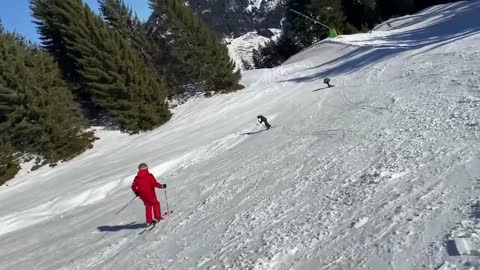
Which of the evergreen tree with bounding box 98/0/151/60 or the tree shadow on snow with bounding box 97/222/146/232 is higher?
the evergreen tree with bounding box 98/0/151/60

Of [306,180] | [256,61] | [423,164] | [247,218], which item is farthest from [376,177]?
[256,61]

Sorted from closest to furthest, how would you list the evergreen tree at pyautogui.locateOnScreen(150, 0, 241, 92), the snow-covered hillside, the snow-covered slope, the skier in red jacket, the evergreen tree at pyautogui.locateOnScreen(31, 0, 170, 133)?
the snow-covered slope, the skier in red jacket, the evergreen tree at pyautogui.locateOnScreen(31, 0, 170, 133), the evergreen tree at pyautogui.locateOnScreen(150, 0, 241, 92), the snow-covered hillside

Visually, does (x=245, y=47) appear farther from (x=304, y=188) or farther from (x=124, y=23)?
(x=304, y=188)

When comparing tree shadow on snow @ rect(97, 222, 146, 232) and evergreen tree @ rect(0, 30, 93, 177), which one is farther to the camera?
A: evergreen tree @ rect(0, 30, 93, 177)

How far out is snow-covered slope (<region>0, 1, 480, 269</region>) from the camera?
6789 mm

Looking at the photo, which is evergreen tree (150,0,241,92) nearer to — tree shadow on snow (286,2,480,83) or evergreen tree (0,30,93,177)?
tree shadow on snow (286,2,480,83)

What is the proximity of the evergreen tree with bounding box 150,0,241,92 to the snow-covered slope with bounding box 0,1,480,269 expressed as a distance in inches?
446

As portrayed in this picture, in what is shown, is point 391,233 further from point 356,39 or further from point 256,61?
point 256,61

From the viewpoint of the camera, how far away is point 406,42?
3253cm

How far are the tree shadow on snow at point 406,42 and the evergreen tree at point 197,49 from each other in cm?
691

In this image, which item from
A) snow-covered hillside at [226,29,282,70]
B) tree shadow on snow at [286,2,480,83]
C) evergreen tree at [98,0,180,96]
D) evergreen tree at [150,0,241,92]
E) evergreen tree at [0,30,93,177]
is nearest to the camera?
tree shadow on snow at [286,2,480,83]

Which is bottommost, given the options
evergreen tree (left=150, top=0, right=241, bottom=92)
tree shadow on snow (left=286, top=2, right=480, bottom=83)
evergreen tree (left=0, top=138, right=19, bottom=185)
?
tree shadow on snow (left=286, top=2, right=480, bottom=83)

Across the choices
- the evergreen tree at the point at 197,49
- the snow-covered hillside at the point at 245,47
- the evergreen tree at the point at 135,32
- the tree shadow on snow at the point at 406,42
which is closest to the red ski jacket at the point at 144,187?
the tree shadow on snow at the point at 406,42

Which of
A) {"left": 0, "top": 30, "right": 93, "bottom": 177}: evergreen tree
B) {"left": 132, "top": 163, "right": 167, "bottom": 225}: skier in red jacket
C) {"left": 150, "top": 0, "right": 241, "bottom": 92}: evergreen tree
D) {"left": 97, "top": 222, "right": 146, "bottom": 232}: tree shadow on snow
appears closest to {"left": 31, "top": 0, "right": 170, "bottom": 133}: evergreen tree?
{"left": 0, "top": 30, "right": 93, "bottom": 177}: evergreen tree
